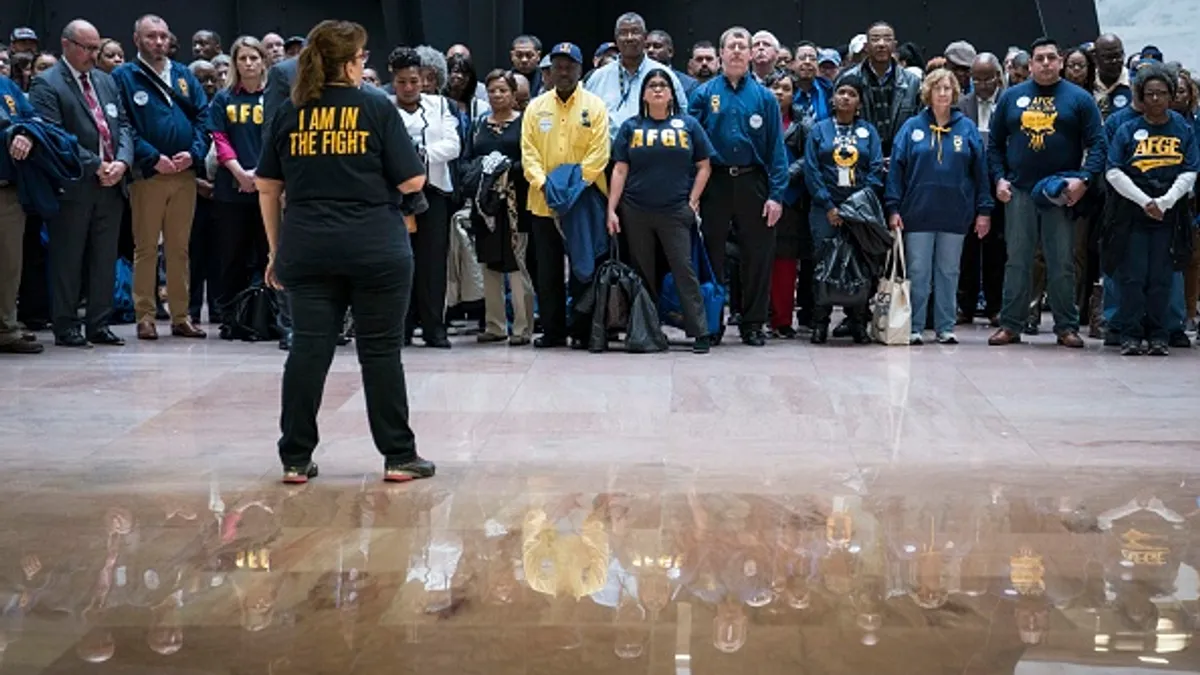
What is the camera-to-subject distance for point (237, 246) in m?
10.3

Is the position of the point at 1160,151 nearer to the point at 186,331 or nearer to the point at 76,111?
the point at 186,331

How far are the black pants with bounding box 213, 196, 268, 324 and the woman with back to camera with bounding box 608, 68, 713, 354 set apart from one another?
2.41m

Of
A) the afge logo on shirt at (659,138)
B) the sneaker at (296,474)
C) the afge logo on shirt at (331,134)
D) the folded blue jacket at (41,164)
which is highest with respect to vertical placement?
the afge logo on shirt at (331,134)

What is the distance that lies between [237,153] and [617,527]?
17.9ft

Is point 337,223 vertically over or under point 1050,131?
under

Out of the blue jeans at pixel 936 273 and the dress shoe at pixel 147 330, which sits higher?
the blue jeans at pixel 936 273

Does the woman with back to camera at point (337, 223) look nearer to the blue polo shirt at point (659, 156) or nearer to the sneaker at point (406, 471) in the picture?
the sneaker at point (406, 471)

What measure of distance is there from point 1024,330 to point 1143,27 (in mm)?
3830

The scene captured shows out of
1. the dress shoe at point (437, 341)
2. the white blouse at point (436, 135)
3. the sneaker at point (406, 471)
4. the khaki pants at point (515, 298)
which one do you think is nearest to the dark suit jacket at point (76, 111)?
the white blouse at point (436, 135)

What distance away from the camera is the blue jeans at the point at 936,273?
9.95m

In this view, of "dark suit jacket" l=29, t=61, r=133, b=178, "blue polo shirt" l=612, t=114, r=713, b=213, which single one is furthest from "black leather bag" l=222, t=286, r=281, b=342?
"blue polo shirt" l=612, t=114, r=713, b=213

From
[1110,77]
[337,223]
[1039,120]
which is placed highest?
[1110,77]

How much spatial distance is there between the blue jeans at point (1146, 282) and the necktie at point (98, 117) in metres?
6.02

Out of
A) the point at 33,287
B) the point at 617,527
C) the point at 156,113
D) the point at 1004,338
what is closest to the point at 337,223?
the point at 617,527
